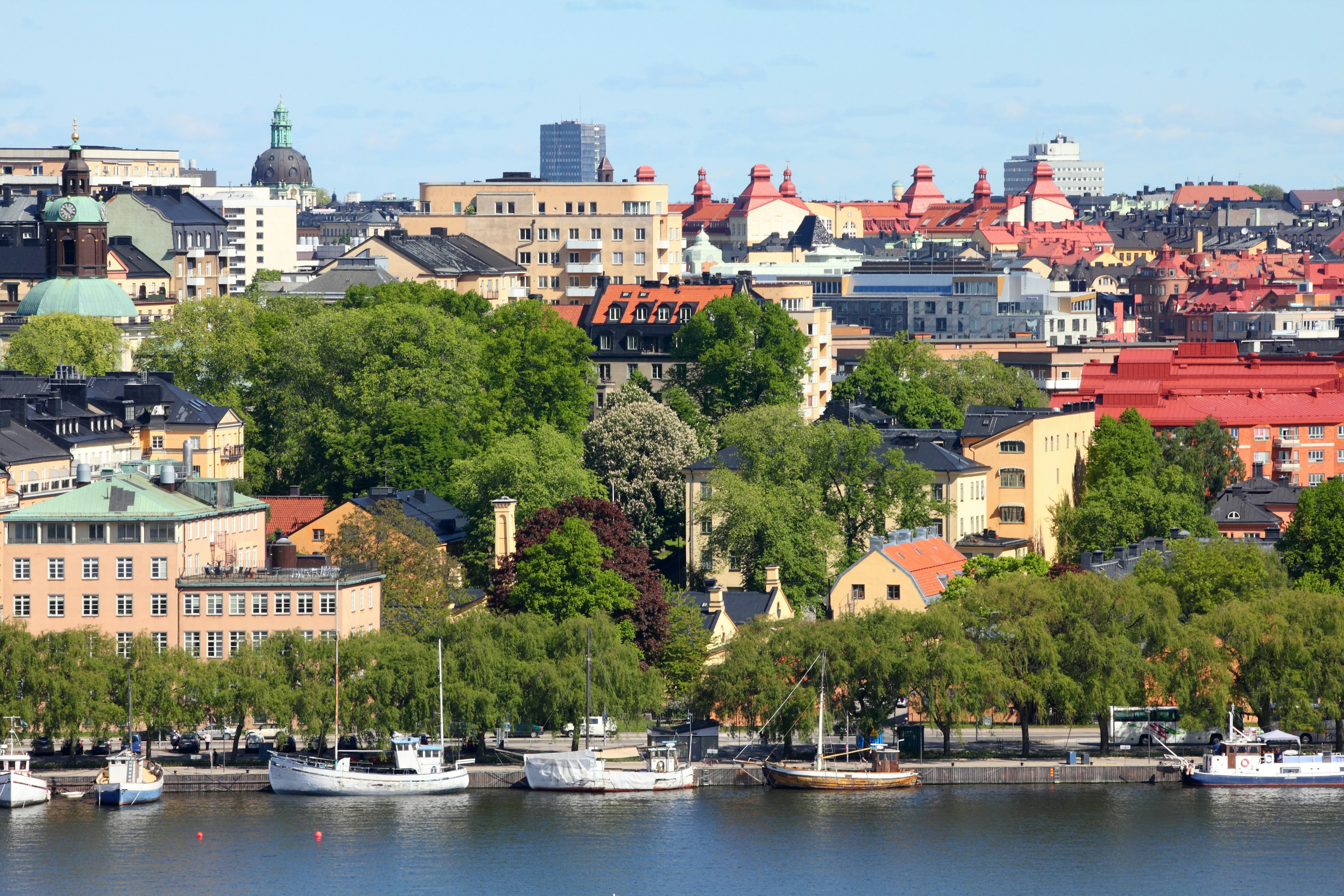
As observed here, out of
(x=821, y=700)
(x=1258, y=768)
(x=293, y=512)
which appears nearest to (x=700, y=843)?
(x=821, y=700)

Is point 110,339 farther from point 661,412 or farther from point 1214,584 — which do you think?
point 1214,584

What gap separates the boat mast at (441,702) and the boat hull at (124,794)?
28.4 ft

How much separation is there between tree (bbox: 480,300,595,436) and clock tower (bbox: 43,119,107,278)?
92.2ft

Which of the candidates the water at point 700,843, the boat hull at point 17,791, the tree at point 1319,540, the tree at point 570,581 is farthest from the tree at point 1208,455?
the boat hull at point 17,791

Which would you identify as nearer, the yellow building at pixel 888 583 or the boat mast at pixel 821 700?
the boat mast at pixel 821 700

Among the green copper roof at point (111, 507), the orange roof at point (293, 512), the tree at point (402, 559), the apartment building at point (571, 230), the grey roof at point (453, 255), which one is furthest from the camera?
the apartment building at point (571, 230)

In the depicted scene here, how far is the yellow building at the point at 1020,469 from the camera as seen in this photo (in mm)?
114562

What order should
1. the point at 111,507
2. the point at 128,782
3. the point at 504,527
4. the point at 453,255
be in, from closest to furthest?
the point at 128,782 → the point at 111,507 → the point at 504,527 → the point at 453,255

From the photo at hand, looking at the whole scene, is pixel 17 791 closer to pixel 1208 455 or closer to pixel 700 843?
pixel 700 843

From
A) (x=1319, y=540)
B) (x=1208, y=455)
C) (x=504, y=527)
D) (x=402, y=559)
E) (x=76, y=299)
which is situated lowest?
(x=402, y=559)

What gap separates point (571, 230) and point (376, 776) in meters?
92.7

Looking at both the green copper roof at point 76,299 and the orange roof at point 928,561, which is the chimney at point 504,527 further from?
the green copper roof at point 76,299

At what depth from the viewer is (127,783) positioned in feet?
264

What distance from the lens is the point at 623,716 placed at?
86250 millimetres
